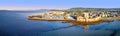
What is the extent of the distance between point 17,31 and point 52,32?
45cm

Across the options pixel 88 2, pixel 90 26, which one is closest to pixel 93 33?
pixel 90 26

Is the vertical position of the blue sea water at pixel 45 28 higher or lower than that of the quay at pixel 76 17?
lower

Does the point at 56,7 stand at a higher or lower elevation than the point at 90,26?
higher

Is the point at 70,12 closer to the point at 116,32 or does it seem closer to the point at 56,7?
the point at 56,7

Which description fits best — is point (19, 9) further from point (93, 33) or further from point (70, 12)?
point (93, 33)

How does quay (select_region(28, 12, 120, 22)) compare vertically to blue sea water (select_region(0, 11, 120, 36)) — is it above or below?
above

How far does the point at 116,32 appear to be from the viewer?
3668 millimetres

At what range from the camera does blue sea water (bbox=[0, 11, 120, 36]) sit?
11.8 ft

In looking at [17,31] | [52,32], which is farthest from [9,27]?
[52,32]

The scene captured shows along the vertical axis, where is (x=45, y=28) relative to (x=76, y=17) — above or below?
below

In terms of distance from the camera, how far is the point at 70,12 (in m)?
3.57

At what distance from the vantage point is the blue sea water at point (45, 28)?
3594 millimetres

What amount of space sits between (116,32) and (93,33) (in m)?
0.30

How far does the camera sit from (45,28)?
143 inches
